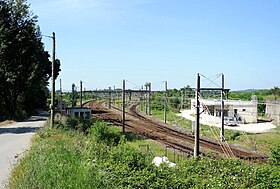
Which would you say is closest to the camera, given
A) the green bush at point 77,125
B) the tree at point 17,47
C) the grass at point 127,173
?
the grass at point 127,173

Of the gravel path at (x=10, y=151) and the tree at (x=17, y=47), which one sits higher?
the tree at (x=17, y=47)

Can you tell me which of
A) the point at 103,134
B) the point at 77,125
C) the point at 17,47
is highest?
the point at 17,47

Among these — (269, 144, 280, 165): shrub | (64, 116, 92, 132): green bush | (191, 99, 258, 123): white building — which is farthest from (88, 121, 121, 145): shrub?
(191, 99, 258, 123): white building

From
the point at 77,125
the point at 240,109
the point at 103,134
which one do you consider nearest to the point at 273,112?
the point at 240,109

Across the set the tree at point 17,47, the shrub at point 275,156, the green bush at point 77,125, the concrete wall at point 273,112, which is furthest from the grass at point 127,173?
the concrete wall at point 273,112

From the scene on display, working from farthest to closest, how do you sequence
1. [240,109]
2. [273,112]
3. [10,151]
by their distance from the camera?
1. [273,112]
2. [240,109]
3. [10,151]

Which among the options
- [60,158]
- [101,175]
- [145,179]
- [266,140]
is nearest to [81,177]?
[101,175]

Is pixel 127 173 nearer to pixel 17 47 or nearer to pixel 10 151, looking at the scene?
pixel 10 151

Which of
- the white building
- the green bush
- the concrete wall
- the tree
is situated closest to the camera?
the green bush

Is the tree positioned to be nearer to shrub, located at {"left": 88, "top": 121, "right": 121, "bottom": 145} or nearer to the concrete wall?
shrub, located at {"left": 88, "top": 121, "right": 121, "bottom": 145}

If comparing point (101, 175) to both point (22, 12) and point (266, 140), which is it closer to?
point (266, 140)

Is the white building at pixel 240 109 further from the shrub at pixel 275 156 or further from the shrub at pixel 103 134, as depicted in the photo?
the shrub at pixel 275 156

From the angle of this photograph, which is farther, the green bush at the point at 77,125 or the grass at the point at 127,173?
the green bush at the point at 77,125

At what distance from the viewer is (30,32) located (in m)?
32.8
